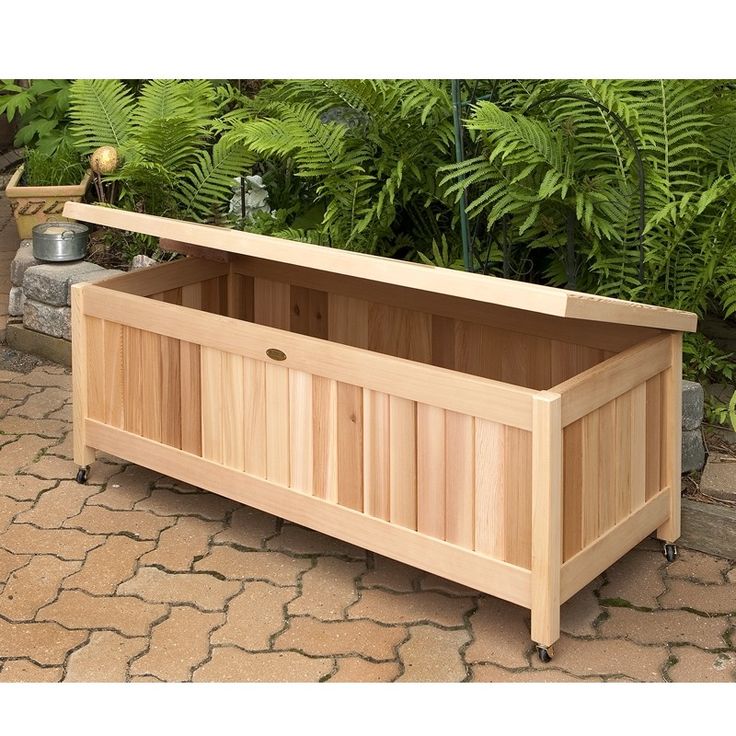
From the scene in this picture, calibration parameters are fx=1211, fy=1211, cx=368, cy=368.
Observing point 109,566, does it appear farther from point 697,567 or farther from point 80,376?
point 697,567

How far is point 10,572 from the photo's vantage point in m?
3.45

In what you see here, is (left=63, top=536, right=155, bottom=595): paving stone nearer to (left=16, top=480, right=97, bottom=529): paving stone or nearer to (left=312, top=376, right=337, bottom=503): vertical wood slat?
(left=16, top=480, right=97, bottom=529): paving stone

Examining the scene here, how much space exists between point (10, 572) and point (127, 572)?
336mm

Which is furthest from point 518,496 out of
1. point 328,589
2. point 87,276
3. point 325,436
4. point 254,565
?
point 87,276

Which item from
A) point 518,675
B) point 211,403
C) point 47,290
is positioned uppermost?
point 47,290

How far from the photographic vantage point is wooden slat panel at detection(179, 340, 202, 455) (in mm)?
3584

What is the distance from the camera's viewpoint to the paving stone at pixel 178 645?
2945 mm

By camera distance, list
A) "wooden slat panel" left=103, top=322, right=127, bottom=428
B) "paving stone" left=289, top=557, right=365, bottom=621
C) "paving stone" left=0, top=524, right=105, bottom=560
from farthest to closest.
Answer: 1. "wooden slat panel" left=103, top=322, right=127, bottom=428
2. "paving stone" left=0, top=524, right=105, bottom=560
3. "paving stone" left=289, top=557, right=365, bottom=621

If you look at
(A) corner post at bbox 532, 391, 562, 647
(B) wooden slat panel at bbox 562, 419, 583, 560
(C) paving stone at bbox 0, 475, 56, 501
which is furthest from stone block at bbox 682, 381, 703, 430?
(C) paving stone at bbox 0, 475, 56, 501

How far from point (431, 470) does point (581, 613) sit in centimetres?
59

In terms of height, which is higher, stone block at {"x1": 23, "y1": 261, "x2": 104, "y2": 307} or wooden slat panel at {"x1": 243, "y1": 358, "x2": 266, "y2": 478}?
stone block at {"x1": 23, "y1": 261, "x2": 104, "y2": 307}

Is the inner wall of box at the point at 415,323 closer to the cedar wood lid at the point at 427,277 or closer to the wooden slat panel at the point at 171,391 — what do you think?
the cedar wood lid at the point at 427,277

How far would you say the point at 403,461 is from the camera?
10.2 feet

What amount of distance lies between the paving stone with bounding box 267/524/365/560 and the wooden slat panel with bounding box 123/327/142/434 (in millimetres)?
579
